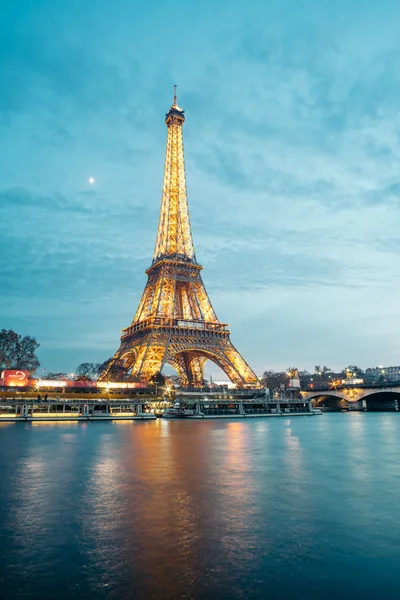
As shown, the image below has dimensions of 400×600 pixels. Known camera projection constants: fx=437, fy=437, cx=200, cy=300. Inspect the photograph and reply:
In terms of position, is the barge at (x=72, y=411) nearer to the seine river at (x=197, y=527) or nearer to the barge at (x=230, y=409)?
the barge at (x=230, y=409)

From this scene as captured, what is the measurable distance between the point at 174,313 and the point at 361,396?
53158 millimetres

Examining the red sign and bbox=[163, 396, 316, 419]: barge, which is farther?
the red sign

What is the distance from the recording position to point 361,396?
11031 cm

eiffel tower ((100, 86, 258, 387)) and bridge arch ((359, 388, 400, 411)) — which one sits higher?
eiffel tower ((100, 86, 258, 387))

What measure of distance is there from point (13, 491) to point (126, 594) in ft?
39.1

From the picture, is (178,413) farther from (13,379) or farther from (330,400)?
(330,400)

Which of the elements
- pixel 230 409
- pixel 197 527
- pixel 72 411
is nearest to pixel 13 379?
pixel 72 411

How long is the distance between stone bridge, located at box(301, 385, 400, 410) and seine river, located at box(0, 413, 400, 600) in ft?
273

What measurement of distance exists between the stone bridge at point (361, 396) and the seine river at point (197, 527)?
83229 mm

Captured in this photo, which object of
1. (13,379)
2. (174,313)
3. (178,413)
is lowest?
(178,413)

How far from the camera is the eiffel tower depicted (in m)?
82.1

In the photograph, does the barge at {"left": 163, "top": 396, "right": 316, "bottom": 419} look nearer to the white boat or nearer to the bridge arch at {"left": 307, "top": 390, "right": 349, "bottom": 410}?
the white boat

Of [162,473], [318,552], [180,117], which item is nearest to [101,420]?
[162,473]

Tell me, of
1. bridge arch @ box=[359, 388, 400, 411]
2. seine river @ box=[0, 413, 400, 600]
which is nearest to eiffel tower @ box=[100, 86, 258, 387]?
bridge arch @ box=[359, 388, 400, 411]
